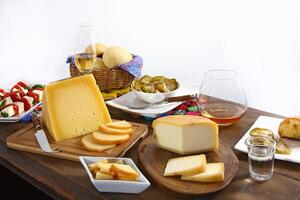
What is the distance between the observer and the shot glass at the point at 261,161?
3.11 feet

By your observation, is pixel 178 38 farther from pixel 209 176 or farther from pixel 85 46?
pixel 209 176

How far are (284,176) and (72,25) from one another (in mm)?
1768

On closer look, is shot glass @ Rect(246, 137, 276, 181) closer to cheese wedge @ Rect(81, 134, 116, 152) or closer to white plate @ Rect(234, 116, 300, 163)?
white plate @ Rect(234, 116, 300, 163)

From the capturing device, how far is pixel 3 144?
1188mm

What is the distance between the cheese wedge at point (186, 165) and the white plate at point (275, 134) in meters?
0.16

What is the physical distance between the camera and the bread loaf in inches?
43.6

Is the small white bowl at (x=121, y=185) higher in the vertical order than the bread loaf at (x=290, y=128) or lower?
lower

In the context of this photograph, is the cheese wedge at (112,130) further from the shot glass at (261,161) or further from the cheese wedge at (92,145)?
the shot glass at (261,161)

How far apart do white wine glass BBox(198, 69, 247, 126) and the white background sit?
1009 millimetres

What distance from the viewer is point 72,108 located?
3.91ft

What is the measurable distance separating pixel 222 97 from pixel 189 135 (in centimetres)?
26

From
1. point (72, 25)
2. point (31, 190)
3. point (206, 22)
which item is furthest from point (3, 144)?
point (206, 22)

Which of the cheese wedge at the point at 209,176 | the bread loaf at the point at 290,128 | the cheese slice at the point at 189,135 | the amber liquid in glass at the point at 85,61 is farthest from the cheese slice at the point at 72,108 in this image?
the bread loaf at the point at 290,128

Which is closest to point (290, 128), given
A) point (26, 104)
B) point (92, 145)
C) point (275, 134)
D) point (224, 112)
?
point (275, 134)
